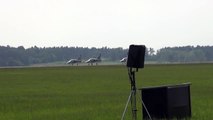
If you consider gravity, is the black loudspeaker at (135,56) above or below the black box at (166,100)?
above

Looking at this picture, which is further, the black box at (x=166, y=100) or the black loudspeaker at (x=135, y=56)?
the black box at (x=166, y=100)

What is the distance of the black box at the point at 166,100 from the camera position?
17500 mm

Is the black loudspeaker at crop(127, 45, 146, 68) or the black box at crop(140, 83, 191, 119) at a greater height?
the black loudspeaker at crop(127, 45, 146, 68)

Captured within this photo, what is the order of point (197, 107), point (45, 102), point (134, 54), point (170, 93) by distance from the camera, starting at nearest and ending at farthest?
point (134, 54), point (170, 93), point (197, 107), point (45, 102)

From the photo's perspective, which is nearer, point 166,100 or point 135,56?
point 135,56

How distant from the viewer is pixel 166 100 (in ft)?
57.4

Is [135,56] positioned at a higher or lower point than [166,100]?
higher

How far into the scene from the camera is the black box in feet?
57.4

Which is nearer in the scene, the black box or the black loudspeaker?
the black loudspeaker

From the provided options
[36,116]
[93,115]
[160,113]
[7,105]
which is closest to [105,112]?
[93,115]

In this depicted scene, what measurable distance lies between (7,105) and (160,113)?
12.1m

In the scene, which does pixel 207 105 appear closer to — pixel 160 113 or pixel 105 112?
pixel 105 112

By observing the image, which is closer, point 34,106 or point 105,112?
point 105,112

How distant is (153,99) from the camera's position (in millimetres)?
17906
